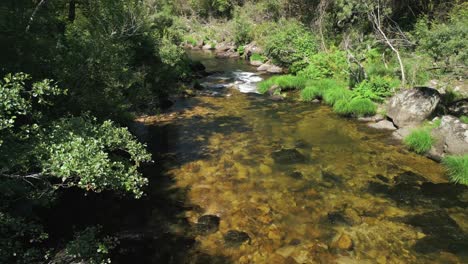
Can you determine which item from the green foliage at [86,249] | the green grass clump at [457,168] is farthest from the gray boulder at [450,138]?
the green foliage at [86,249]

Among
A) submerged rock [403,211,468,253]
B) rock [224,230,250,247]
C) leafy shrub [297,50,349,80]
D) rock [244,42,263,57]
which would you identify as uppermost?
rock [244,42,263,57]

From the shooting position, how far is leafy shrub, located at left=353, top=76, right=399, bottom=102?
19825 millimetres

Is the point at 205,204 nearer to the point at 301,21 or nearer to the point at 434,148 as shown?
the point at 434,148

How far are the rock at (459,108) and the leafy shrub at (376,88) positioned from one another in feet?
10.6

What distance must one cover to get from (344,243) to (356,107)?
11569 millimetres

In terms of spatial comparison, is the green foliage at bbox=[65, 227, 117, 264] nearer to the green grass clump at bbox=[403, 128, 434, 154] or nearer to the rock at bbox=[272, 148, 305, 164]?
the rock at bbox=[272, 148, 305, 164]

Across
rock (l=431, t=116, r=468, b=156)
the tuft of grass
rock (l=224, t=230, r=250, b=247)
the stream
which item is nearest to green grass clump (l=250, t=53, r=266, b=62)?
the tuft of grass

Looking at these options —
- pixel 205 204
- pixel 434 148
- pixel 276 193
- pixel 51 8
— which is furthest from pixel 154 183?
pixel 434 148

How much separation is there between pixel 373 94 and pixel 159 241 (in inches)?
595

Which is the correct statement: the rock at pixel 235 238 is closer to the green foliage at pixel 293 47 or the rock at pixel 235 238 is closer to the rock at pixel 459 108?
the rock at pixel 459 108

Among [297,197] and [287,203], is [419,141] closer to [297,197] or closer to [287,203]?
[297,197]

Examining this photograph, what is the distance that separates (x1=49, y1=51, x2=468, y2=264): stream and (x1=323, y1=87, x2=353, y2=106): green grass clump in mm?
3291

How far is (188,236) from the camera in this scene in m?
9.88

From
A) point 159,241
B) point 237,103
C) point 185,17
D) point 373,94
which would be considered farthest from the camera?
point 185,17
